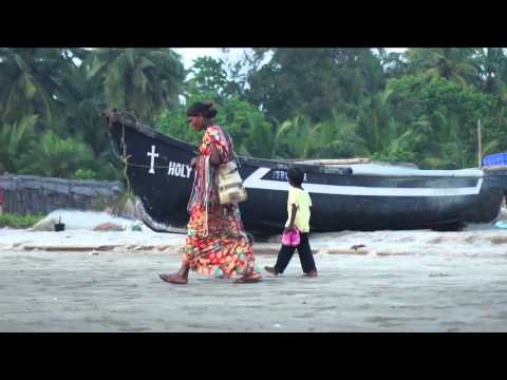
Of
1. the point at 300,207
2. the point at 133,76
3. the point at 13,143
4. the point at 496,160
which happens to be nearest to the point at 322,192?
the point at 496,160

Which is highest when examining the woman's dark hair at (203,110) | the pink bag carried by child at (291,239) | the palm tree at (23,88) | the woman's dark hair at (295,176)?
the palm tree at (23,88)

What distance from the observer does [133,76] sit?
37969 mm

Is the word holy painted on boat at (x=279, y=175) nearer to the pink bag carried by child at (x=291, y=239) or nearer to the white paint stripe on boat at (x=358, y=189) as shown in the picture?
the white paint stripe on boat at (x=358, y=189)

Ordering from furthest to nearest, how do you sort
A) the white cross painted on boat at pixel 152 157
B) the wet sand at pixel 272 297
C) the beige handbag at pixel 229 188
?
the white cross painted on boat at pixel 152 157, the beige handbag at pixel 229 188, the wet sand at pixel 272 297

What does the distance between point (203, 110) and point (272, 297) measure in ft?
6.98

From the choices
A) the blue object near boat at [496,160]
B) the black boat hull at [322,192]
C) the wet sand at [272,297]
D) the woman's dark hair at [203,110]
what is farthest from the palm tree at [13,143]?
the woman's dark hair at [203,110]

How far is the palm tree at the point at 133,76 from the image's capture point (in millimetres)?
37594

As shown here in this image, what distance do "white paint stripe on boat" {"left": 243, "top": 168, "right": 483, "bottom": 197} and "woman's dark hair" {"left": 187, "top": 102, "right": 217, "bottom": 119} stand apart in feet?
20.8

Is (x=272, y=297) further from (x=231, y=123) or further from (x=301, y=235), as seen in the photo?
(x=231, y=123)

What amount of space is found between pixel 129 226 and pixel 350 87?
23.0m

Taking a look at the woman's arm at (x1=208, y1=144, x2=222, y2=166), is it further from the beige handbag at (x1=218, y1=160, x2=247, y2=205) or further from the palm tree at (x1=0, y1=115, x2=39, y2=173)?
the palm tree at (x1=0, y1=115, x2=39, y2=173)

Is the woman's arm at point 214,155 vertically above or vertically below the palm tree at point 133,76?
below

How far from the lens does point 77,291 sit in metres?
8.39

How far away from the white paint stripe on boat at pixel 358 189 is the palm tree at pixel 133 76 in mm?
21758
